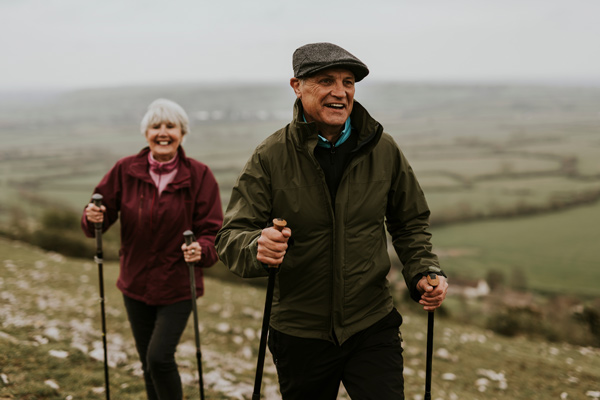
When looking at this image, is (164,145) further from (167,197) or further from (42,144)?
(42,144)

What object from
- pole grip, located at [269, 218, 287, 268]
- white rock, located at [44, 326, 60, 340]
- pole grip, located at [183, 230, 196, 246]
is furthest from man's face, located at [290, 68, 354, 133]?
white rock, located at [44, 326, 60, 340]

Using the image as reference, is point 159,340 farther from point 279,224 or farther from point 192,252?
point 279,224

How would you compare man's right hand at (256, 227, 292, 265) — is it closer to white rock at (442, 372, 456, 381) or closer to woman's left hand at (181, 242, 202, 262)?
woman's left hand at (181, 242, 202, 262)

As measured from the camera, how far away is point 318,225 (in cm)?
333

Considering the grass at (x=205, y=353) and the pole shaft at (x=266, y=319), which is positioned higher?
the pole shaft at (x=266, y=319)

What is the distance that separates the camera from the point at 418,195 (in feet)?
12.3

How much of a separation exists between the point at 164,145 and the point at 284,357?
238cm

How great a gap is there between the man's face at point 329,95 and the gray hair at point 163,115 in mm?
1827

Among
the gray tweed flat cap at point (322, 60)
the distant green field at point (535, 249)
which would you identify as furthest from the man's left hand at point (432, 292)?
the distant green field at point (535, 249)

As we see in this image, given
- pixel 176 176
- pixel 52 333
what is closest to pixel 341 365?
pixel 176 176

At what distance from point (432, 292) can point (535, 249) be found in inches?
3429

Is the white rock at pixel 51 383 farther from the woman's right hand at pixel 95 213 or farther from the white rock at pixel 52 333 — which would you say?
the woman's right hand at pixel 95 213

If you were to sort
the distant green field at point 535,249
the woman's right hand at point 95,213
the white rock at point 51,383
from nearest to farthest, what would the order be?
1. the woman's right hand at point 95,213
2. the white rock at point 51,383
3. the distant green field at point 535,249

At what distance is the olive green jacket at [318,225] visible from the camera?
11.0 ft
